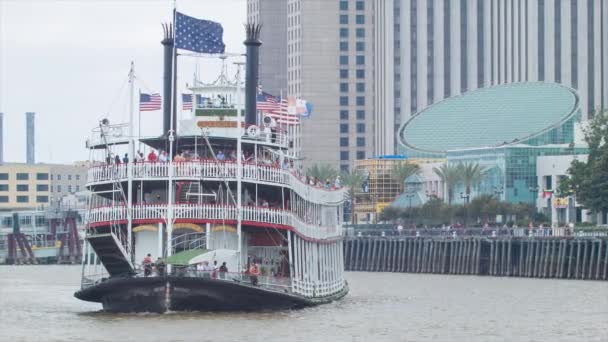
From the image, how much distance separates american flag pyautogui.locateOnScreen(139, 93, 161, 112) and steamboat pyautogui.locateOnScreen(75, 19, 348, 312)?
1071mm

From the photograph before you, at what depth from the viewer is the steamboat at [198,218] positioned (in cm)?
6544

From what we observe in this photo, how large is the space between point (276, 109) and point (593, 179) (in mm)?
70441

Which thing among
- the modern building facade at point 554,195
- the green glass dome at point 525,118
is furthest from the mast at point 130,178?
the green glass dome at point 525,118

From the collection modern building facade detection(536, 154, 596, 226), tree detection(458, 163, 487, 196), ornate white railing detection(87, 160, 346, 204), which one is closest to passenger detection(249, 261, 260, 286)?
ornate white railing detection(87, 160, 346, 204)

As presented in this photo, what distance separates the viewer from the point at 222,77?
74875 mm

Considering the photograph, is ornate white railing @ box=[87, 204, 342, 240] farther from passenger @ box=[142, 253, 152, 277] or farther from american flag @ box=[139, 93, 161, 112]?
american flag @ box=[139, 93, 161, 112]

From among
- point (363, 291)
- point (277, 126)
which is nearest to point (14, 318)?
point (277, 126)

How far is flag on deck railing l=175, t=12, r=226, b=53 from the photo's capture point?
67625 millimetres

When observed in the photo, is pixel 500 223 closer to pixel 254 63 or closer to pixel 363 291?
pixel 363 291

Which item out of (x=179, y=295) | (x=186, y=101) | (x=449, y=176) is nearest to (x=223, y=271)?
(x=179, y=295)

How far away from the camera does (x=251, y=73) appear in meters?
75.4

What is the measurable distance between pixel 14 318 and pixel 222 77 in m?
12.9

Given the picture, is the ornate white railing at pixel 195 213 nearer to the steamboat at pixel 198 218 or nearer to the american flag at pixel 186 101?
the steamboat at pixel 198 218

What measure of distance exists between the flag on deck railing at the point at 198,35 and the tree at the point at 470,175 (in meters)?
112
